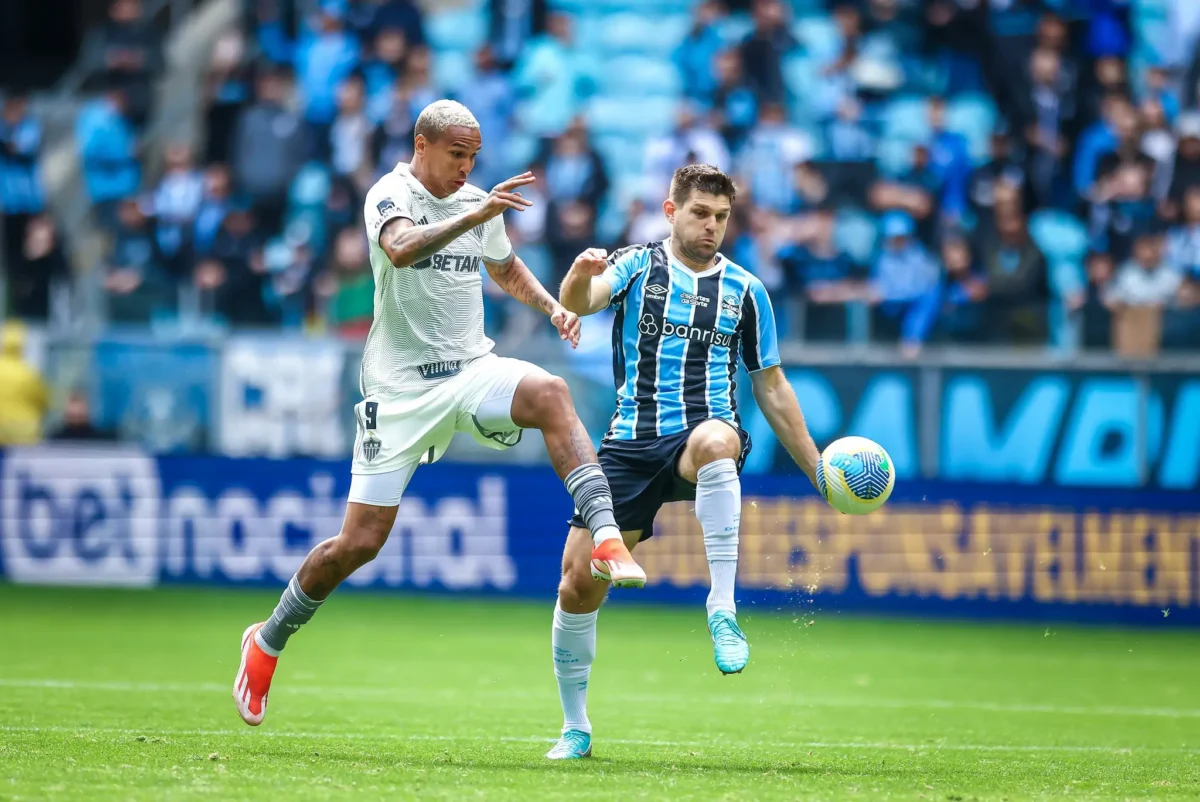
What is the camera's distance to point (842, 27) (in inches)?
724

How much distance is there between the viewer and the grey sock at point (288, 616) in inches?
299

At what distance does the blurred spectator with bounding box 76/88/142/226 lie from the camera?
58.8ft

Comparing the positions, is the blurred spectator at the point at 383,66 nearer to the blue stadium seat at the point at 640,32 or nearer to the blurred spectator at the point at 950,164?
the blue stadium seat at the point at 640,32

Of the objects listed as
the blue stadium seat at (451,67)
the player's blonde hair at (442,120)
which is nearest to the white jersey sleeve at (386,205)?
the player's blonde hair at (442,120)

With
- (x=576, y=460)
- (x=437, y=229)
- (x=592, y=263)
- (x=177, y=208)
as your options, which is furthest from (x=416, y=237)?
(x=177, y=208)

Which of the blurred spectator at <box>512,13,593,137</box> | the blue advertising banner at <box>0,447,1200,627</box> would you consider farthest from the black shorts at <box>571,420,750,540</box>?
the blurred spectator at <box>512,13,593,137</box>

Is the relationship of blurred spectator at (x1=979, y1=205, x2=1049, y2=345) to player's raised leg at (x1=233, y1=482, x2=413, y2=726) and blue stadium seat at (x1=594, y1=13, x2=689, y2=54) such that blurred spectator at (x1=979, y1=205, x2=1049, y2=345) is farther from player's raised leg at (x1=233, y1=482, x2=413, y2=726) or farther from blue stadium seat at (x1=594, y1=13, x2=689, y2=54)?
player's raised leg at (x1=233, y1=482, x2=413, y2=726)

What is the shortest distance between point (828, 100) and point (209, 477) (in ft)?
25.6

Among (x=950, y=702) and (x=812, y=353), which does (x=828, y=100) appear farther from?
(x=950, y=702)

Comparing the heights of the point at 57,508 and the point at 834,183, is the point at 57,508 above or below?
below

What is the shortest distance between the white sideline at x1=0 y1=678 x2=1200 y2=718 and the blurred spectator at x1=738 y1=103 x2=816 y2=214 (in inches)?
285

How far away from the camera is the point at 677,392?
7.55 m

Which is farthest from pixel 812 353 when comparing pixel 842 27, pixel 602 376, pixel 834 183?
pixel 842 27

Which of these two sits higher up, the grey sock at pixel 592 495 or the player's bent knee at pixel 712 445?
the player's bent knee at pixel 712 445
